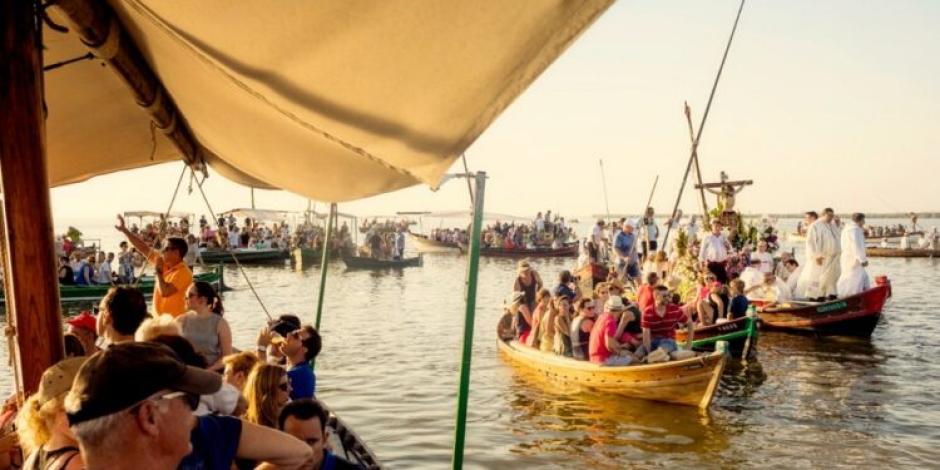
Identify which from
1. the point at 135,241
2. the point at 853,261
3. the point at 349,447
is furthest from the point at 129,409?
the point at 853,261

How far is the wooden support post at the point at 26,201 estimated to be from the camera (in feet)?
9.67

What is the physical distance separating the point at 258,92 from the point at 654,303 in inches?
384

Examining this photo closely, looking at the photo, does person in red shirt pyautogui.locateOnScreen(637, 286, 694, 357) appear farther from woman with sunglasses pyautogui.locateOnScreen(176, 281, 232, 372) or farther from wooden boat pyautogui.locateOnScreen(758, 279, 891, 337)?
wooden boat pyautogui.locateOnScreen(758, 279, 891, 337)

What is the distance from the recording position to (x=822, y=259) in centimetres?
1830

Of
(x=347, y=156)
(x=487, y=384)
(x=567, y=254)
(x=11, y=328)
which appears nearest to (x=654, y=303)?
(x=487, y=384)

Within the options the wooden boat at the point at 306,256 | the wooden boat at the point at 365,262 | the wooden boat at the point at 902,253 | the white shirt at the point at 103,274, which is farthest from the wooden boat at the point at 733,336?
the wooden boat at the point at 902,253

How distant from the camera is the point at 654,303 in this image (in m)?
11.7

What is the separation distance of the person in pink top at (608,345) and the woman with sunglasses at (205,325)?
6814 millimetres

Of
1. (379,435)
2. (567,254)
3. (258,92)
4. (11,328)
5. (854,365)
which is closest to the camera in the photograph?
(258,92)

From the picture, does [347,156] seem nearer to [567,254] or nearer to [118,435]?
[118,435]

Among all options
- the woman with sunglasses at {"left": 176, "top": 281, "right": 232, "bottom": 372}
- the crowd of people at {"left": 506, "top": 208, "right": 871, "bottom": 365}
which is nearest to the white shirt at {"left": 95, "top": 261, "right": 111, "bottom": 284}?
the crowd of people at {"left": 506, "top": 208, "right": 871, "bottom": 365}

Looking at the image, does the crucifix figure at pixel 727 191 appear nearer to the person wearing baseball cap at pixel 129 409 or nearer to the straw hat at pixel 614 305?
the straw hat at pixel 614 305

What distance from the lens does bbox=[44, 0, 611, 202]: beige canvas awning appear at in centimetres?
187

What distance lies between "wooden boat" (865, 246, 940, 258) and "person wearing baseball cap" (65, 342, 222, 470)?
54.4m
